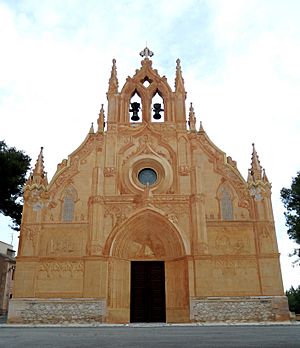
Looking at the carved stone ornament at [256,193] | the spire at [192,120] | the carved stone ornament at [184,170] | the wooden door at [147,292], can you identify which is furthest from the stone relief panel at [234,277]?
the spire at [192,120]

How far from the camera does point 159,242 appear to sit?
21.6m

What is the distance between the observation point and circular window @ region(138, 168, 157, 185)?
23.1 meters

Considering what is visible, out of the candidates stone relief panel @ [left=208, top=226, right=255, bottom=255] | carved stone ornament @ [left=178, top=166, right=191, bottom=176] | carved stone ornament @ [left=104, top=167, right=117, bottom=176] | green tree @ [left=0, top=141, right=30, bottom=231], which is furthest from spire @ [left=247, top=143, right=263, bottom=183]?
green tree @ [left=0, top=141, right=30, bottom=231]

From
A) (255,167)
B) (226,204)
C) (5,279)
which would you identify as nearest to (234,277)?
(226,204)

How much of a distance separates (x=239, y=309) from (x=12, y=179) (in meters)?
17.4

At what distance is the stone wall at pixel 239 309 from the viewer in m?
18.9

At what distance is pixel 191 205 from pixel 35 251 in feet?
30.9

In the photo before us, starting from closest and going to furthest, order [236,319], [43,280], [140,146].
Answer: [236,319] → [43,280] → [140,146]

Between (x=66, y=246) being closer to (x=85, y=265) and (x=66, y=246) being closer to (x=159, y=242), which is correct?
(x=85, y=265)

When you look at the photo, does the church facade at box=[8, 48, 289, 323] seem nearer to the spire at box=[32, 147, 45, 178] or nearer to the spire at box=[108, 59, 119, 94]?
the spire at box=[32, 147, 45, 178]

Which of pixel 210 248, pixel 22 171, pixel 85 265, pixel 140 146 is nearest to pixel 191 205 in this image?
pixel 210 248

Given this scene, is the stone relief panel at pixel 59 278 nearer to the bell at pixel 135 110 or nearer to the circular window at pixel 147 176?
the circular window at pixel 147 176

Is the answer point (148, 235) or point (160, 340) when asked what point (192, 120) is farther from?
point (160, 340)

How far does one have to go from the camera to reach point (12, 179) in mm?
25828
